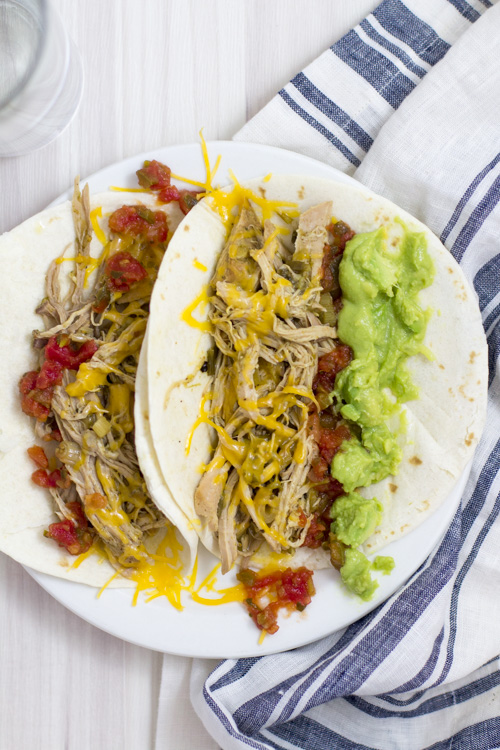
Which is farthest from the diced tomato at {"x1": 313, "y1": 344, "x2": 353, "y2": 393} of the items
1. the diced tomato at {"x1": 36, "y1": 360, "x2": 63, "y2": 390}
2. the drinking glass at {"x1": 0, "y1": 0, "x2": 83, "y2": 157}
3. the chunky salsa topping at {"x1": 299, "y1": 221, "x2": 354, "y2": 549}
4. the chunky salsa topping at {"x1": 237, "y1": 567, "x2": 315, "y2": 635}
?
the drinking glass at {"x1": 0, "y1": 0, "x2": 83, "y2": 157}

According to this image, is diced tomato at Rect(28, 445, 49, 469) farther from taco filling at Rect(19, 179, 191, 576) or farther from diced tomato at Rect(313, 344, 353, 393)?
diced tomato at Rect(313, 344, 353, 393)

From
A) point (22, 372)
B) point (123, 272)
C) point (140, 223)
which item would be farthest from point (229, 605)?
point (140, 223)

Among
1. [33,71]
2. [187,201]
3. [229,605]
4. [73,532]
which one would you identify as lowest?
[229,605]

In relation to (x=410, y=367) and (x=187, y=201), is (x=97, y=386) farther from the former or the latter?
(x=410, y=367)

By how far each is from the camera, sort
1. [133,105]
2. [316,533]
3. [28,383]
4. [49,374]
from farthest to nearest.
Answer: [133,105] < [316,533] < [28,383] < [49,374]

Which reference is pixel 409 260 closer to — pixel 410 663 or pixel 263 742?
pixel 410 663

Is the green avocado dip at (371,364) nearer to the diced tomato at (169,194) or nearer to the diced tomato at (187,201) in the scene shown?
the diced tomato at (187,201)
